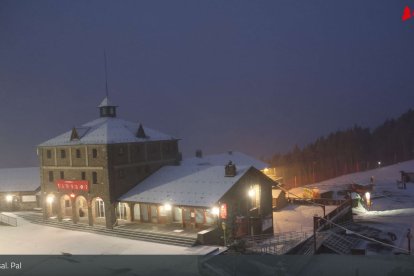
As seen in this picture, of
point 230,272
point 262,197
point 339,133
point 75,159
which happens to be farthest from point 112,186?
point 339,133

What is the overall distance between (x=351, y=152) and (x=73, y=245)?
106 metres

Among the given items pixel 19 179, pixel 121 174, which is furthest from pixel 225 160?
pixel 19 179

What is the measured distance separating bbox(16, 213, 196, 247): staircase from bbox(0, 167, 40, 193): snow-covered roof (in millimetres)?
7664

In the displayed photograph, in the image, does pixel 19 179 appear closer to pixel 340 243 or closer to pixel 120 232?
pixel 120 232

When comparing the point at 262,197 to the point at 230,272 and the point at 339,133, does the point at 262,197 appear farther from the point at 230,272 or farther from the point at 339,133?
the point at 339,133

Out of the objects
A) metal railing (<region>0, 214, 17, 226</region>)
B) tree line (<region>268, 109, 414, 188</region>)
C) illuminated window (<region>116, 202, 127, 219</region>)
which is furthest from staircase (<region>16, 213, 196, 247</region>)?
tree line (<region>268, 109, 414, 188</region>)

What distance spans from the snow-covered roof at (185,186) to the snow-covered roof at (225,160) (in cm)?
1101

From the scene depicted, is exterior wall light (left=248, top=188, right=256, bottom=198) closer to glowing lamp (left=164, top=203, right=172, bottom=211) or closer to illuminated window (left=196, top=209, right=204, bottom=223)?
illuminated window (left=196, top=209, right=204, bottom=223)

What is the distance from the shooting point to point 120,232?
34.2 m

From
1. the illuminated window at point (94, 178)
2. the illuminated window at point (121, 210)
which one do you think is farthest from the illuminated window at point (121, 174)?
the illuminated window at point (121, 210)

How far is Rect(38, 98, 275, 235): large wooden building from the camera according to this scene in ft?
109

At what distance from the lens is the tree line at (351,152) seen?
114 metres

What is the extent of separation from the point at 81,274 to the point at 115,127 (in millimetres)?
18731

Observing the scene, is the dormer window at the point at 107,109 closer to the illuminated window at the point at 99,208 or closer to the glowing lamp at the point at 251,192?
the illuminated window at the point at 99,208
